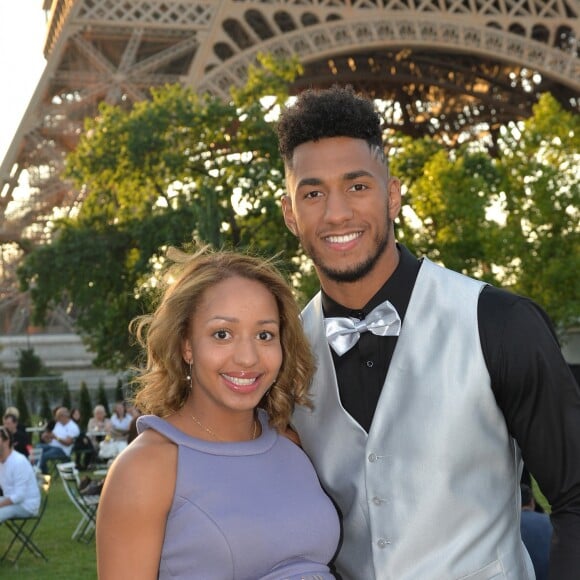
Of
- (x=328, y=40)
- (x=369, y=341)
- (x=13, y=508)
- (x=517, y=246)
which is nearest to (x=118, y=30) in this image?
(x=328, y=40)

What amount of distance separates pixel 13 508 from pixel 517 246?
16696 mm

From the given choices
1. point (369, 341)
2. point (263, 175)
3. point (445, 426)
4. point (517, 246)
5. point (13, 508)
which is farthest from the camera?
point (517, 246)

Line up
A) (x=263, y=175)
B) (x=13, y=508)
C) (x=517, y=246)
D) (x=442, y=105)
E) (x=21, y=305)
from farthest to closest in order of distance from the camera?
(x=442, y=105) → (x=21, y=305) → (x=517, y=246) → (x=263, y=175) → (x=13, y=508)

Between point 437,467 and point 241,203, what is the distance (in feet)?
69.1

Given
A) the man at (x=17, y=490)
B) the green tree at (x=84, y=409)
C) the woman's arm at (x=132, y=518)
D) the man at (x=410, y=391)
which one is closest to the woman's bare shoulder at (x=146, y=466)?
the woman's arm at (x=132, y=518)

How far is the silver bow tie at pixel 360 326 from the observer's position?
10.8ft

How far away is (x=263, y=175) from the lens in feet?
76.5

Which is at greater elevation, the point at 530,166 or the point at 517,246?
the point at 530,166

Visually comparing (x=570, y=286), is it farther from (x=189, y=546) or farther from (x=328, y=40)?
(x=189, y=546)

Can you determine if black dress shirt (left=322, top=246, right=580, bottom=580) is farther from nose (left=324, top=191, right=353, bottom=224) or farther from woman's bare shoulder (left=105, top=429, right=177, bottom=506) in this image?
woman's bare shoulder (left=105, top=429, right=177, bottom=506)

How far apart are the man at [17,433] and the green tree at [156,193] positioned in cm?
411

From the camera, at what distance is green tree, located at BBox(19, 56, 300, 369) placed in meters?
23.5

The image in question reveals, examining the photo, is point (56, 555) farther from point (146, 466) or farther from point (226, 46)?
point (226, 46)

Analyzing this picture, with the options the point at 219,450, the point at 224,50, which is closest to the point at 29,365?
the point at 224,50
